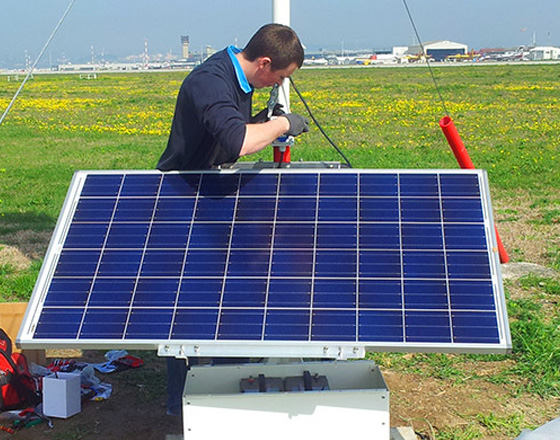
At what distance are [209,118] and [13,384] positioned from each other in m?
2.39

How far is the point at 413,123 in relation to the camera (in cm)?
2105

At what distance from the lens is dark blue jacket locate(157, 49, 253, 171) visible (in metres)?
4.05

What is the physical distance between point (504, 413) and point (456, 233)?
72.1 inches

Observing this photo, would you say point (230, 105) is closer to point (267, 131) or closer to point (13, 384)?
point (267, 131)

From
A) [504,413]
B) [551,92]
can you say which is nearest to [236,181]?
[504,413]

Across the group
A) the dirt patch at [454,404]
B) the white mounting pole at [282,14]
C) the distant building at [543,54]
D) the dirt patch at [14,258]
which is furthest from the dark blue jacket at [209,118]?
the distant building at [543,54]

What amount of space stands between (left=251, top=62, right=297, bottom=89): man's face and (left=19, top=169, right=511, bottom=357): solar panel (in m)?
0.59

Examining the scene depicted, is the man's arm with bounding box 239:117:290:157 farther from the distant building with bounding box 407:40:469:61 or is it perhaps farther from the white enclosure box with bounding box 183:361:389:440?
the distant building with bounding box 407:40:469:61

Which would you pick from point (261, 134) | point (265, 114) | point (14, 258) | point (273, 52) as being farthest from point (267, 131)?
point (14, 258)

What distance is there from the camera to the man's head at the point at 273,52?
4387 millimetres

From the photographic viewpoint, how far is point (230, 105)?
4195mm

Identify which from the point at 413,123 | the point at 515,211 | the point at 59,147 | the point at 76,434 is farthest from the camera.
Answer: the point at 413,123

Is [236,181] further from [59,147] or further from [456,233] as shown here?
[59,147]

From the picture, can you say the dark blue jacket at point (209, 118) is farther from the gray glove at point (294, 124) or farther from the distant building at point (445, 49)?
the distant building at point (445, 49)
